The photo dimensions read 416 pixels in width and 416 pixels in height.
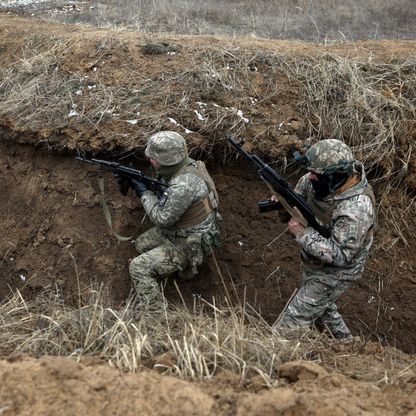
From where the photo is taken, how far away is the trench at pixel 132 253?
20.7ft

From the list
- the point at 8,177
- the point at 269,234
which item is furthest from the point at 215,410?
the point at 8,177

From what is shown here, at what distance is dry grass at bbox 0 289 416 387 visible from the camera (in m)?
3.61

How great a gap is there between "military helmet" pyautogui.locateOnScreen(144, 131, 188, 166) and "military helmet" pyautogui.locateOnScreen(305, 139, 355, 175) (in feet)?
4.26

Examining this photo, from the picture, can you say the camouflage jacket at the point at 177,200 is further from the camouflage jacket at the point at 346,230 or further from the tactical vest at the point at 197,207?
the camouflage jacket at the point at 346,230

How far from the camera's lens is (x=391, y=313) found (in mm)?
6367

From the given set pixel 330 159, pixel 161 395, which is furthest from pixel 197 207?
pixel 161 395

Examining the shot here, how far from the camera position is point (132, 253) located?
631 centimetres

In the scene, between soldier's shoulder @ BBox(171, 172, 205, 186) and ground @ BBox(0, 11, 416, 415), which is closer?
soldier's shoulder @ BBox(171, 172, 205, 186)

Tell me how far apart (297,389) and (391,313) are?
11.1 ft

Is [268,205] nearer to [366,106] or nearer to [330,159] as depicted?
[330,159]

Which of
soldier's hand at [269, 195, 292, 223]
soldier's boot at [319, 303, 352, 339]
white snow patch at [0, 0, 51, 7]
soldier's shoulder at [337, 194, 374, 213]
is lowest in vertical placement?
soldier's boot at [319, 303, 352, 339]

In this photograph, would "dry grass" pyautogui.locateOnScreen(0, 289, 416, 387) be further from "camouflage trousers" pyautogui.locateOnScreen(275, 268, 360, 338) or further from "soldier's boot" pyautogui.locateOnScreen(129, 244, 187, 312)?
"soldier's boot" pyautogui.locateOnScreen(129, 244, 187, 312)

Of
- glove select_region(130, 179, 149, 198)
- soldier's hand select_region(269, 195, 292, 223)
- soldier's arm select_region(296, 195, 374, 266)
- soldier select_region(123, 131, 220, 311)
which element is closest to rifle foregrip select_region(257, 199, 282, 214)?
soldier's hand select_region(269, 195, 292, 223)

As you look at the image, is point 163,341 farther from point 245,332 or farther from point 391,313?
point 391,313
